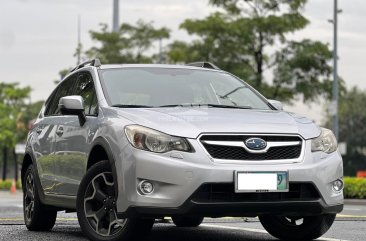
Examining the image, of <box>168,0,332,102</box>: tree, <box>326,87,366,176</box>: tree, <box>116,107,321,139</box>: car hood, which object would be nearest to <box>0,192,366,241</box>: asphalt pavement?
<box>116,107,321,139</box>: car hood

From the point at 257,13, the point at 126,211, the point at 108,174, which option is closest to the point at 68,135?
the point at 108,174

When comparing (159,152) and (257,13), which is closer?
(159,152)

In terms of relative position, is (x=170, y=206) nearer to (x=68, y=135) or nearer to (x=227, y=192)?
(x=227, y=192)

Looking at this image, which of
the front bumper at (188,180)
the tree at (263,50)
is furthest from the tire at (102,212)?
the tree at (263,50)

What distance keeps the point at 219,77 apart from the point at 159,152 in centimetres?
216

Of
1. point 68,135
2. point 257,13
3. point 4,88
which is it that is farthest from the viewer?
point 4,88

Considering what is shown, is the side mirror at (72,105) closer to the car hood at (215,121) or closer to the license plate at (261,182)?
the car hood at (215,121)

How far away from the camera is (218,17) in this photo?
33.1 metres

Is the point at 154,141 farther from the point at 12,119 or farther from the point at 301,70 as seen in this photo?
the point at 12,119

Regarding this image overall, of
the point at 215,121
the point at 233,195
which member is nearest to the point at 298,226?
the point at 233,195

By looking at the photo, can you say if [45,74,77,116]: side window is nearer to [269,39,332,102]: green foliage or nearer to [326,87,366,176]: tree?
[269,39,332,102]: green foliage

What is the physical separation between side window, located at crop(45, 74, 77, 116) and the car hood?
1846mm

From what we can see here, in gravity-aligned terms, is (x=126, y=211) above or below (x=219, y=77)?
below

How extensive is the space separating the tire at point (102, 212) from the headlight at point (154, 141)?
462 millimetres
